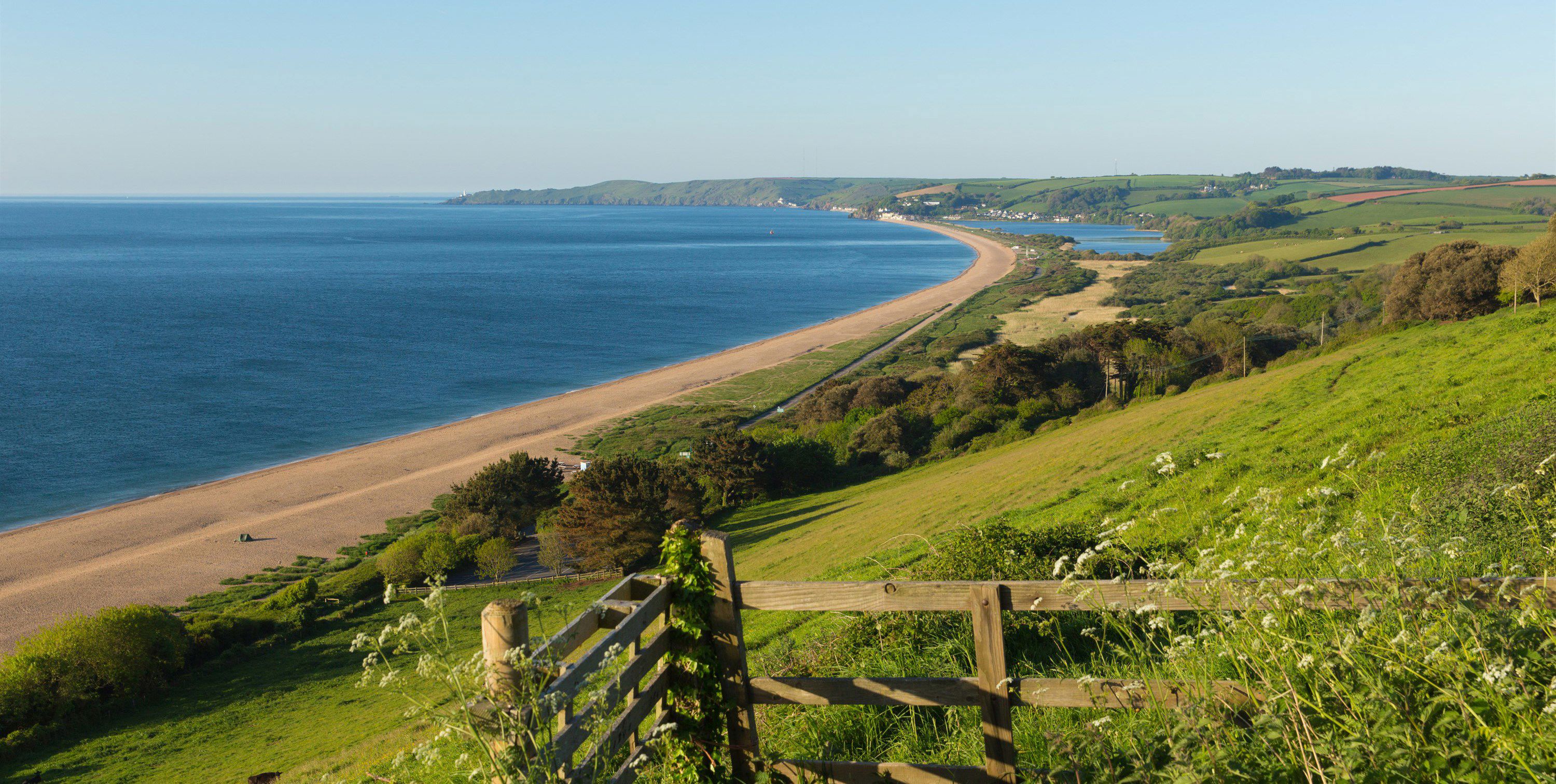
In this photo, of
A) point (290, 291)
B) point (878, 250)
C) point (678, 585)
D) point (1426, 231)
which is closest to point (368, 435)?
point (678, 585)

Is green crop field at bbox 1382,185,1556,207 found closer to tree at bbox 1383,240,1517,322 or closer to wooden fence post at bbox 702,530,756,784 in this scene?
tree at bbox 1383,240,1517,322

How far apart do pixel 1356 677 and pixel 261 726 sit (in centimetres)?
2204

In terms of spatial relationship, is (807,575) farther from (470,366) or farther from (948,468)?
(470,366)

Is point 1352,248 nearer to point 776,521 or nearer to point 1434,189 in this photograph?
point 1434,189

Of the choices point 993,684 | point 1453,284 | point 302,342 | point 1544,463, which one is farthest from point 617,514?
point 302,342

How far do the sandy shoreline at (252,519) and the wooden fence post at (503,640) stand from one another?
108 ft

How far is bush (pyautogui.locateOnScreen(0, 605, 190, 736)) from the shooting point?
850 inches

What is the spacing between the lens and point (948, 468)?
3259 centimetres

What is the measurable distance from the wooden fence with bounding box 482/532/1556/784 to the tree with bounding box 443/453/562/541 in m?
32.7

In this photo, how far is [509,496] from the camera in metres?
37.5

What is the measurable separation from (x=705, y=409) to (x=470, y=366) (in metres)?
26.5

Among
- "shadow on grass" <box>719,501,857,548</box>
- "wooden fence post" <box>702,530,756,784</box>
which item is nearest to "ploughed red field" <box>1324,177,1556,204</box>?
"shadow on grass" <box>719,501,857,548</box>

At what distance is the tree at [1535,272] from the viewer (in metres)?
28.7

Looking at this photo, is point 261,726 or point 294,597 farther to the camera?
point 294,597
